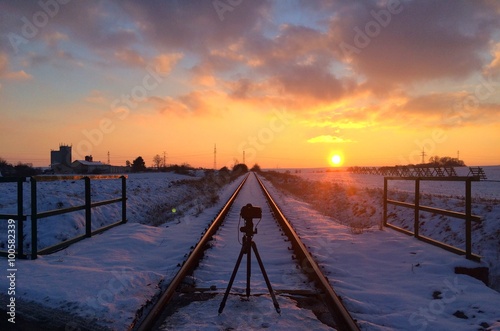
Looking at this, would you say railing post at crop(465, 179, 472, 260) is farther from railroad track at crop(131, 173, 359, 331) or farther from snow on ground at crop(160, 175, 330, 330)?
snow on ground at crop(160, 175, 330, 330)

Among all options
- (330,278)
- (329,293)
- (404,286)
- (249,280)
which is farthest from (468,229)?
(249,280)

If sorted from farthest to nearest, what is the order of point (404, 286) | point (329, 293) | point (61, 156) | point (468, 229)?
point (61, 156) < point (468, 229) < point (404, 286) < point (329, 293)

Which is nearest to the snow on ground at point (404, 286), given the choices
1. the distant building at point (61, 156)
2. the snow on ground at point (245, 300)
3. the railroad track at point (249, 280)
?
the railroad track at point (249, 280)

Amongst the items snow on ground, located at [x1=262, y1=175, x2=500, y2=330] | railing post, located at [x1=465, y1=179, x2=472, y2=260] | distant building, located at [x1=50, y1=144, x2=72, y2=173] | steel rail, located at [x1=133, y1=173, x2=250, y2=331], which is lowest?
snow on ground, located at [x1=262, y1=175, x2=500, y2=330]

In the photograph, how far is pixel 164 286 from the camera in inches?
219

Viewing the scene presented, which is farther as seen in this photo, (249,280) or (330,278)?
(330,278)

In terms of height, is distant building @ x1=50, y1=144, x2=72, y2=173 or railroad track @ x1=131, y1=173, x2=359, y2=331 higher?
distant building @ x1=50, y1=144, x2=72, y2=173

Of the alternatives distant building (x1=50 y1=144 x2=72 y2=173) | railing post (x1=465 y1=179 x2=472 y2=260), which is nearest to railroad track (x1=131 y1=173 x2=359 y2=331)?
railing post (x1=465 y1=179 x2=472 y2=260)

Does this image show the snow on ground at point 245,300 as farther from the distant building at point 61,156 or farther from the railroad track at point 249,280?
the distant building at point 61,156

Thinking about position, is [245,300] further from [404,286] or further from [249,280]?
[404,286]

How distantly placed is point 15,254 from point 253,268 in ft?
14.7

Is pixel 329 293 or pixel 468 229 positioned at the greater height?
pixel 468 229

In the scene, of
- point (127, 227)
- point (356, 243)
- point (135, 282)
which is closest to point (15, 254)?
point (135, 282)

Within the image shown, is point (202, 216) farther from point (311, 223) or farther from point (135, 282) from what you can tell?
point (135, 282)
